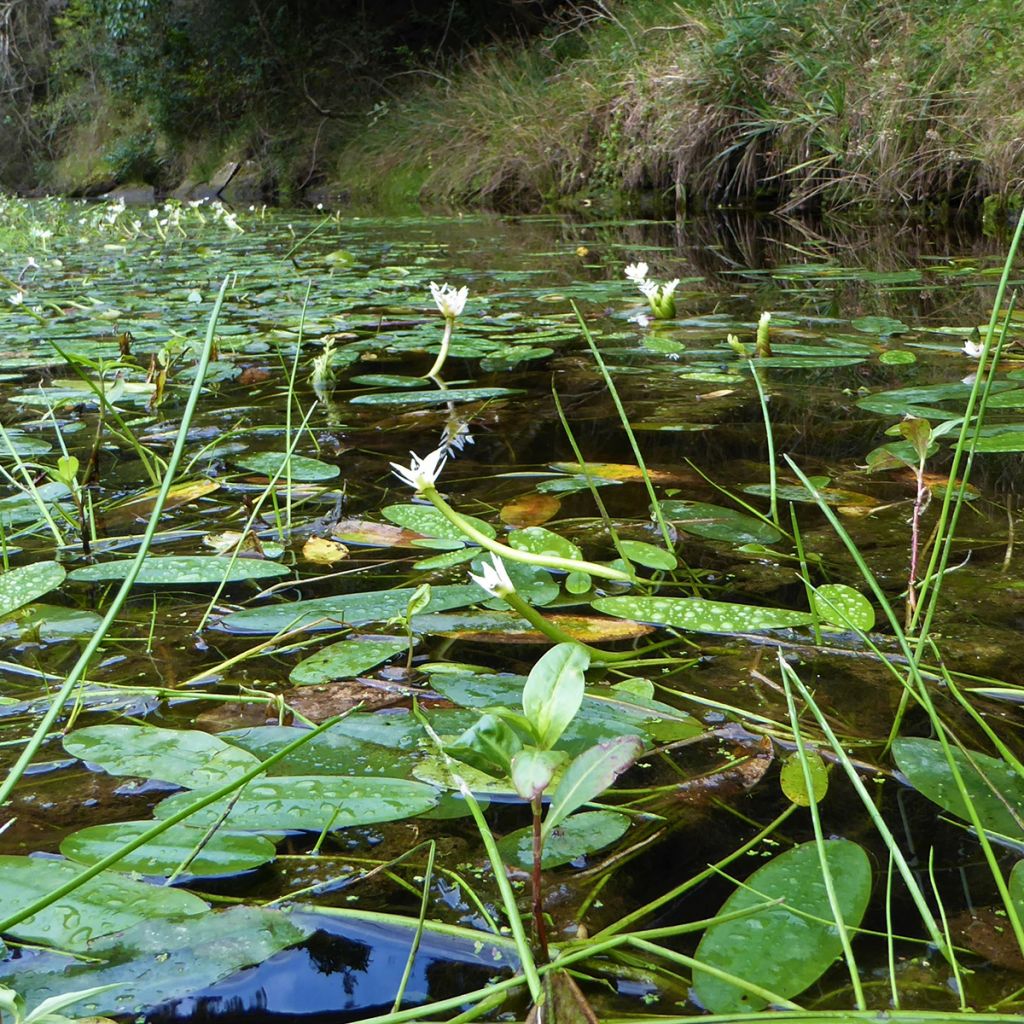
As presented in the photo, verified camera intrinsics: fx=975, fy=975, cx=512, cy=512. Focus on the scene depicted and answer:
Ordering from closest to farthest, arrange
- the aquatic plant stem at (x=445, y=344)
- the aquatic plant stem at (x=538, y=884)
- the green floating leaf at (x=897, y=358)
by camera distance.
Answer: the aquatic plant stem at (x=538, y=884), the aquatic plant stem at (x=445, y=344), the green floating leaf at (x=897, y=358)

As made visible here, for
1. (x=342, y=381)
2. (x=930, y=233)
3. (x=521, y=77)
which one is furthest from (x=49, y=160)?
(x=342, y=381)

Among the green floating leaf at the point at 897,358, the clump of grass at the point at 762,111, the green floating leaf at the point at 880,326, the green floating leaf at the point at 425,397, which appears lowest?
the green floating leaf at the point at 880,326

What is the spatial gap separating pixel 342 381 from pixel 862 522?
1082mm

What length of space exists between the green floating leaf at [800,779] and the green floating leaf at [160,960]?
25 centimetres

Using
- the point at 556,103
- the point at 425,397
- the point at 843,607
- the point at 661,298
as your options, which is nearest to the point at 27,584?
the point at 843,607

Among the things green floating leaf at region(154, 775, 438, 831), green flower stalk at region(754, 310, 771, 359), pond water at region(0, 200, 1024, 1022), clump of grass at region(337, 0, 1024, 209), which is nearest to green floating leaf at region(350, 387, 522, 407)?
pond water at region(0, 200, 1024, 1022)

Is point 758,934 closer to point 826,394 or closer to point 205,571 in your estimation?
point 205,571

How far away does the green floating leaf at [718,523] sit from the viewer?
0.86 metres

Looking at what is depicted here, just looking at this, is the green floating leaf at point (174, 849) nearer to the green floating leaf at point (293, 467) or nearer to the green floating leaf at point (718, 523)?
the green floating leaf at point (718, 523)

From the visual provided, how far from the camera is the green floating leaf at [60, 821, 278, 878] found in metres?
0.44

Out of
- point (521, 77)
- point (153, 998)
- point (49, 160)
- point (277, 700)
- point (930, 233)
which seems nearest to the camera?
point (153, 998)

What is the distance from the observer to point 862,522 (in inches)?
35.7

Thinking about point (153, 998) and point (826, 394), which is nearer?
point (153, 998)

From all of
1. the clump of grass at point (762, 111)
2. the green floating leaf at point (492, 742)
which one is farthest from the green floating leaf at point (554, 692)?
the clump of grass at point (762, 111)
